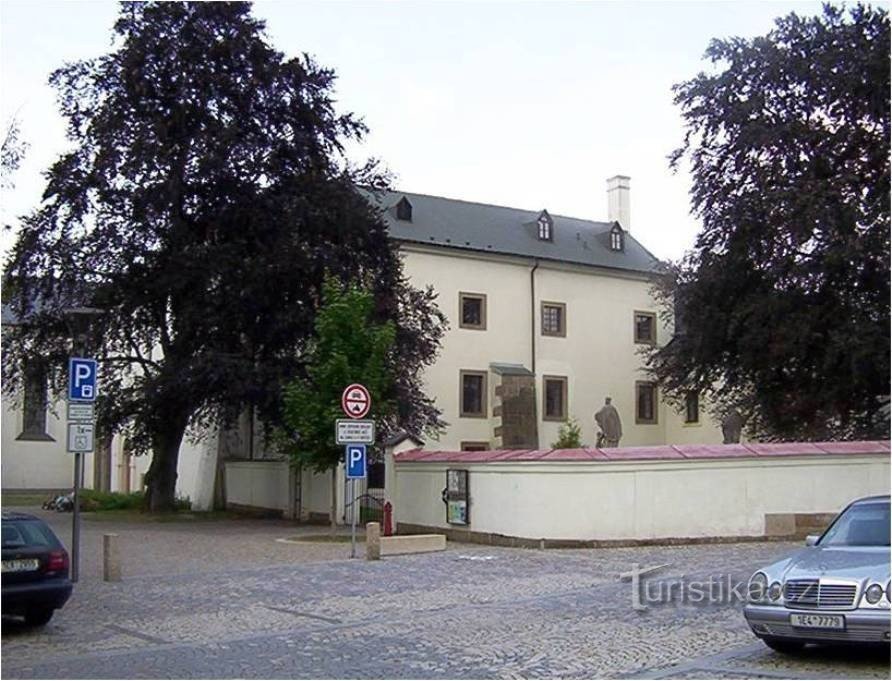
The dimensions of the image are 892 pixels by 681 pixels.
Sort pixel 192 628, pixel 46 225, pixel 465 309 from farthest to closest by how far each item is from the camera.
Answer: pixel 465 309, pixel 46 225, pixel 192 628

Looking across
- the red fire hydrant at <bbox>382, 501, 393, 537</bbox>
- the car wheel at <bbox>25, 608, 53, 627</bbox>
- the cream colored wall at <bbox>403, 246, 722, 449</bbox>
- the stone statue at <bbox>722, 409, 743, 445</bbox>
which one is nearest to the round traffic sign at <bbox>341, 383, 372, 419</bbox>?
the red fire hydrant at <bbox>382, 501, 393, 537</bbox>

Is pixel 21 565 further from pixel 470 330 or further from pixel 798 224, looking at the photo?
pixel 470 330

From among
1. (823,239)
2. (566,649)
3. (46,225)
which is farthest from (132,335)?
(566,649)

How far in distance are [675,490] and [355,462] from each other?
634 cm

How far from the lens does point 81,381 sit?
1809cm

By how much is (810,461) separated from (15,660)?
54.7ft

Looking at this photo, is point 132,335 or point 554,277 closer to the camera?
point 132,335

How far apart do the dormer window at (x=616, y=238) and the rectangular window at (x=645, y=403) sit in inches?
261

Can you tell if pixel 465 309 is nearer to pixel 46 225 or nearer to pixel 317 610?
pixel 46 225

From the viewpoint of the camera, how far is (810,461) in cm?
2323

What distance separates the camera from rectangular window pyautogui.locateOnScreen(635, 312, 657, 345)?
53719mm

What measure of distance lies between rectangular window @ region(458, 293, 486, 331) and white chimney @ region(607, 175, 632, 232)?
46.1ft

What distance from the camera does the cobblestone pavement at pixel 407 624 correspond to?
1038 cm

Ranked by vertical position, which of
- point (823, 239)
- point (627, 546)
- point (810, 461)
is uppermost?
point (823, 239)
